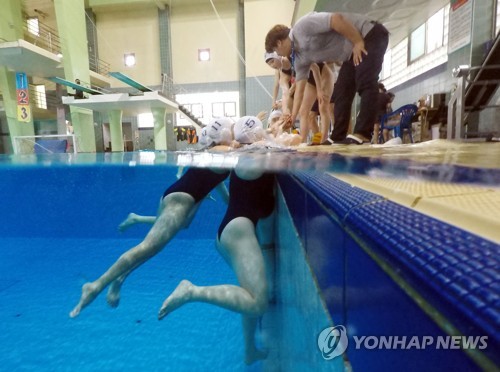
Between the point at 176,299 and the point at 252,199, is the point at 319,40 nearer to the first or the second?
the point at 252,199

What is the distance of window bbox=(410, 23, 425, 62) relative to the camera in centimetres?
805

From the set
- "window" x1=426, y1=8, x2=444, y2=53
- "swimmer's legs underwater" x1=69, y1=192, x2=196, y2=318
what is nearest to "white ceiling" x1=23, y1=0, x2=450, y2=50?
"window" x1=426, y1=8, x2=444, y2=53

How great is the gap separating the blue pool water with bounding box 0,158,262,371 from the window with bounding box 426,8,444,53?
6401mm

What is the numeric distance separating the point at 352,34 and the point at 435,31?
6485 mm

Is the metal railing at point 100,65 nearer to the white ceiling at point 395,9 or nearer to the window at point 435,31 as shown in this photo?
the white ceiling at point 395,9

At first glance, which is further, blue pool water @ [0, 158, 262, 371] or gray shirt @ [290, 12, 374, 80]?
gray shirt @ [290, 12, 374, 80]

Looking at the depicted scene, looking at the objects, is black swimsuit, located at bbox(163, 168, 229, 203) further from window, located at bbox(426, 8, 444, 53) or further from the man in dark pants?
window, located at bbox(426, 8, 444, 53)

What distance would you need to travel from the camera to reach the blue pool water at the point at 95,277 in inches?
99.4

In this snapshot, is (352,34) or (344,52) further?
(344,52)

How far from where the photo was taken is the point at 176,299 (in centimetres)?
131

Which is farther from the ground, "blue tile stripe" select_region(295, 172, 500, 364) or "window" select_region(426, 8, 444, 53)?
"window" select_region(426, 8, 444, 53)

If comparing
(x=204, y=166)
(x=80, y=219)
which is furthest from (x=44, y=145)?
(x=204, y=166)

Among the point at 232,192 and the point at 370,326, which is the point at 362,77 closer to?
the point at 232,192

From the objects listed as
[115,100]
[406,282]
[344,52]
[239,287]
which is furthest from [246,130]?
[115,100]
